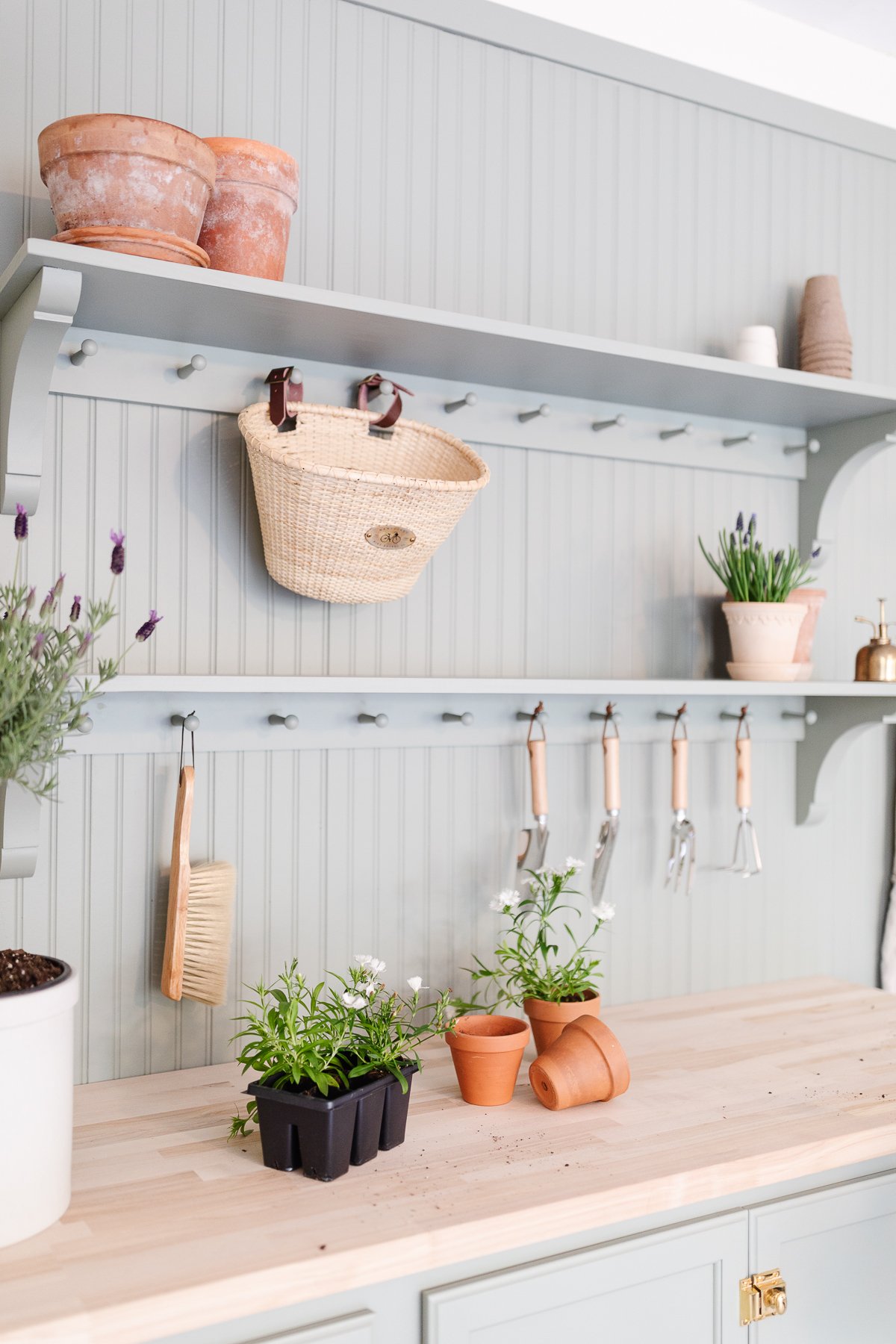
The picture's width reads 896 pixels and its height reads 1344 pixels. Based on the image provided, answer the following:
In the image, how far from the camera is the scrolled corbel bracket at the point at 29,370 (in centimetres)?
117

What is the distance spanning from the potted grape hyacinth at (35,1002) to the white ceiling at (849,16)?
1668 millimetres

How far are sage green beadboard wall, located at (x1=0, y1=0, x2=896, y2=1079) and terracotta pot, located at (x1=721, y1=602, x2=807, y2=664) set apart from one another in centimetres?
14

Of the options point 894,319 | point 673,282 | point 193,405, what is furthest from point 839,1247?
point 894,319

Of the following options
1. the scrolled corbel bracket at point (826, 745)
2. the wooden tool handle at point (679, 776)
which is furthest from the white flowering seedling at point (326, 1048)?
the scrolled corbel bracket at point (826, 745)

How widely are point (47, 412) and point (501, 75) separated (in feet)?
2.91

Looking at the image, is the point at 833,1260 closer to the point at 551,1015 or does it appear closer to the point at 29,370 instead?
the point at 551,1015

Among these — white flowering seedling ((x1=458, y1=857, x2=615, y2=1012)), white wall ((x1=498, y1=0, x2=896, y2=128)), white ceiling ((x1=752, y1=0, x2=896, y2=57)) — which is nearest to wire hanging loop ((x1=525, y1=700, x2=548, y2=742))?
white flowering seedling ((x1=458, y1=857, x2=615, y2=1012))

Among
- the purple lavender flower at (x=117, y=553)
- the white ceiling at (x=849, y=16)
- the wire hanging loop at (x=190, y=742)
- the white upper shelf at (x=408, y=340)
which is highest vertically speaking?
the white ceiling at (x=849, y=16)

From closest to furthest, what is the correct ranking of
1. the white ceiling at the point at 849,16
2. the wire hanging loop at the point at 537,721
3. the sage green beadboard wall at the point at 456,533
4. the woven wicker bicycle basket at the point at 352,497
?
the woven wicker bicycle basket at the point at 352,497 → the sage green beadboard wall at the point at 456,533 → the wire hanging loop at the point at 537,721 → the white ceiling at the point at 849,16

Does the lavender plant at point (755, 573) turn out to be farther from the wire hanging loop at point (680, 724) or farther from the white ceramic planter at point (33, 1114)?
the white ceramic planter at point (33, 1114)

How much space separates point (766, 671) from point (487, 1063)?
772mm

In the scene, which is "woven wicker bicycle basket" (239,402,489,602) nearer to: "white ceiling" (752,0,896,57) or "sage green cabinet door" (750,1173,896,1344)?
"sage green cabinet door" (750,1173,896,1344)

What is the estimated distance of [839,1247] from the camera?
1291mm

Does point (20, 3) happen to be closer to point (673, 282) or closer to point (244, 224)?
point (244, 224)
